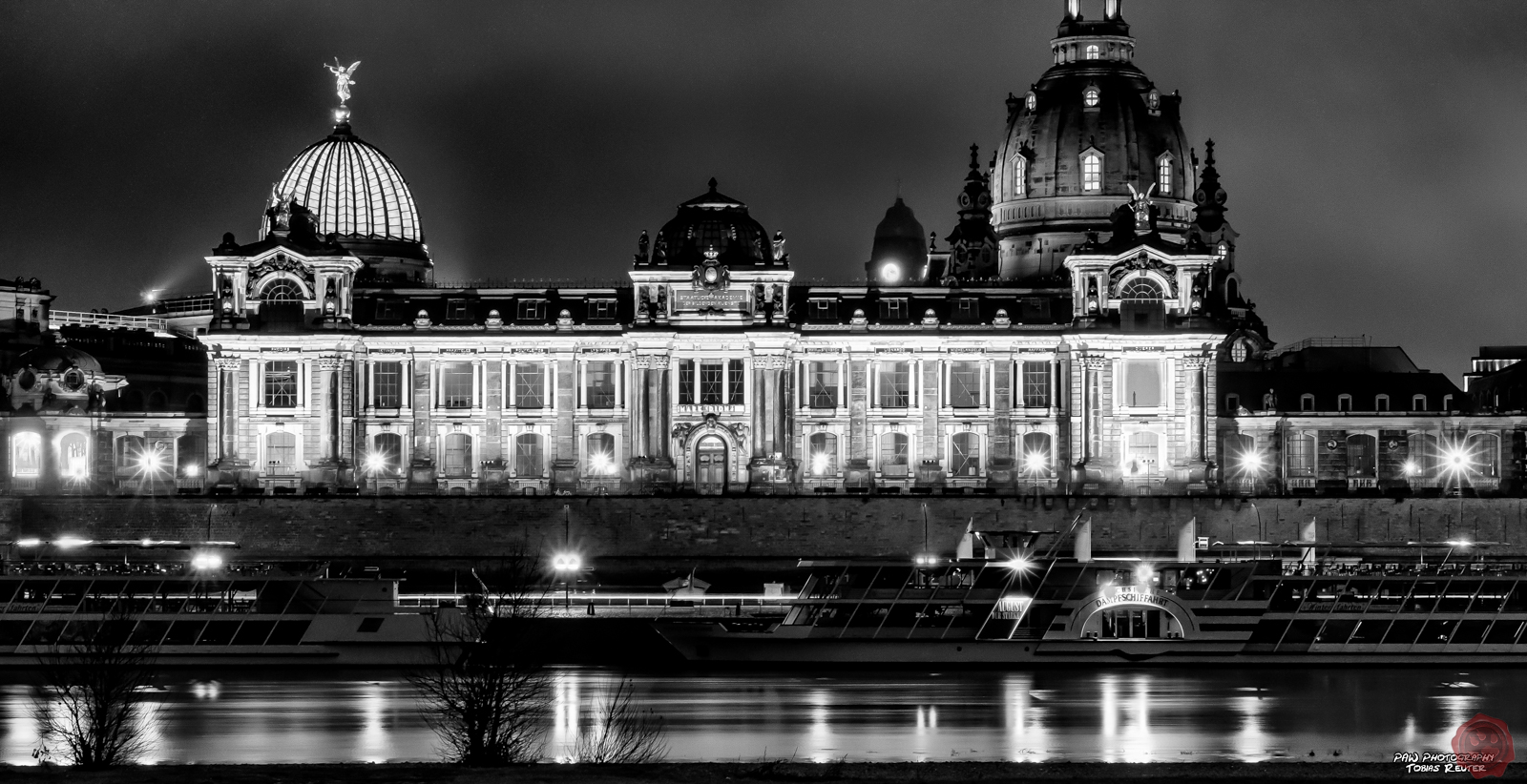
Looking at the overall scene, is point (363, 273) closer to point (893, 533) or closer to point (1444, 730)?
point (893, 533)

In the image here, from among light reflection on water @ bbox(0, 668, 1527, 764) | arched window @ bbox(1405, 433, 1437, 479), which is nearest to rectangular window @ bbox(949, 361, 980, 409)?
arched window @ bbox(1405, 433, 1437, 479)

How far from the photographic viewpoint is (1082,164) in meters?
151

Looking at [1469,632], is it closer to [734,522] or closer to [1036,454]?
[734,522]

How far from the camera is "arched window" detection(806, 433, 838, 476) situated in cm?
12838

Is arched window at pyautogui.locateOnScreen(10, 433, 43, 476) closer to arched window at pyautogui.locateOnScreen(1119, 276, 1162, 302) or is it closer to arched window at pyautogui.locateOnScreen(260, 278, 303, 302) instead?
arched window at pyautogui.locateOnScreen(260, 278, 303, 302)

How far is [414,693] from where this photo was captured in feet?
239

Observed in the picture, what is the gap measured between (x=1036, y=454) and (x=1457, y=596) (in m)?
46.2

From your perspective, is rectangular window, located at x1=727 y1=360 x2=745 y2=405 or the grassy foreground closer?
the grassy foreground

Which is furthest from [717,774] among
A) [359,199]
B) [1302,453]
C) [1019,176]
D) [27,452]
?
[1019,176]

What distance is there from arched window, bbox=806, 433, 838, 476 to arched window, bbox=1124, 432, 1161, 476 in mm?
14670

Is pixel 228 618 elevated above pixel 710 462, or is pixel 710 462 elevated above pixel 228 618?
pixel 710 462

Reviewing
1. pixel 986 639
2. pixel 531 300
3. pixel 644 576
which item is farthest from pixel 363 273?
pixel 986 639

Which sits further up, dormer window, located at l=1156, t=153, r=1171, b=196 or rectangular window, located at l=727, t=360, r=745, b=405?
dormer window, located at l=1156, t=153, r=1171, b=196

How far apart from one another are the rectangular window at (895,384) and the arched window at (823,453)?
318cm
